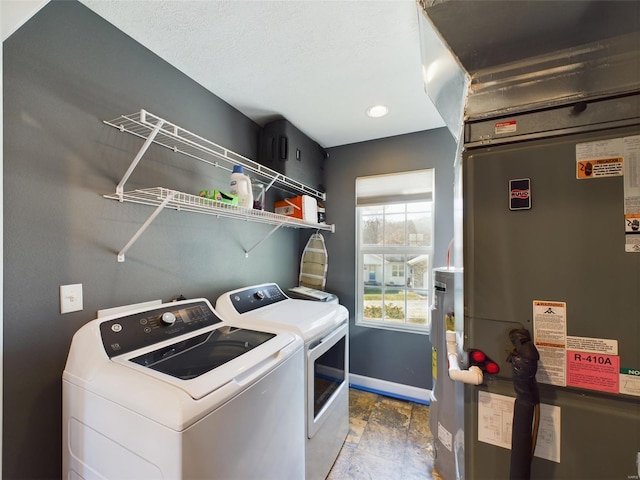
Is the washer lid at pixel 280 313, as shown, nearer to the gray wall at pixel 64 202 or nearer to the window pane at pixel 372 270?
the gray wall at pixel 64 202

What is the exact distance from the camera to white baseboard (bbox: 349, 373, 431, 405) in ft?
7.57

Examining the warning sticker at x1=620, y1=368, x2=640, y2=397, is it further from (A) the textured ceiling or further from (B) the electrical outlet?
(B) the electrical outlet

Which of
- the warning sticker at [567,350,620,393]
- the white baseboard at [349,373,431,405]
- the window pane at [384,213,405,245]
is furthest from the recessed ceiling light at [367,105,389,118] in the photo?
the white baseboard at [349,373,431,405]

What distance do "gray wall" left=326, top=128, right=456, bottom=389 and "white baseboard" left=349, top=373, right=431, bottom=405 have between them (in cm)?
4

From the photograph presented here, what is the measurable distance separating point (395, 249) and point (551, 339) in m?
1.86

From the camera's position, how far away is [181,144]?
4.85 ft

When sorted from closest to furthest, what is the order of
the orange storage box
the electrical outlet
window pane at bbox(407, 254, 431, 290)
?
the electrical outlet, the orange storage box, window pane at bbox(407, 254, 431, 290)

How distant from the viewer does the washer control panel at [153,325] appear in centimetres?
103

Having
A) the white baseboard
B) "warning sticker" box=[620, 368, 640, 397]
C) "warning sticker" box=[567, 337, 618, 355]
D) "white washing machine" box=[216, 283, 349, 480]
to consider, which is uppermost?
"warning sticker" box=[567, 337, 618, 355]

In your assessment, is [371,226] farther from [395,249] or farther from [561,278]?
[561,278]

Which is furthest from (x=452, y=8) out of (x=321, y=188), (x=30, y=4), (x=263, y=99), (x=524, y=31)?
(x=321, y=188)

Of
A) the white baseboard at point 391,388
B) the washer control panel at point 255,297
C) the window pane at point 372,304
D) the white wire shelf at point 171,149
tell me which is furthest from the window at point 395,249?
the white wire shelf at point 171,149

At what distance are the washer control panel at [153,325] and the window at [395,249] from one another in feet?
5.35

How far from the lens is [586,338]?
65 centimetres
